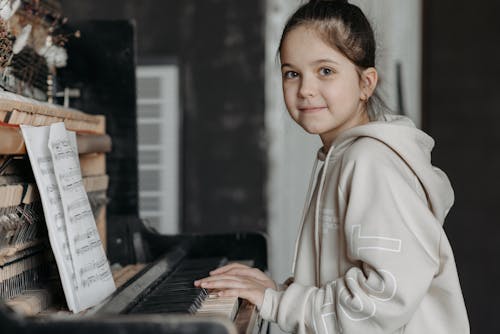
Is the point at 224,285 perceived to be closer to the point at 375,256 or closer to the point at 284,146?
the point at 375,256

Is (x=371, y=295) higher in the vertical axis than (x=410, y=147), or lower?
lower

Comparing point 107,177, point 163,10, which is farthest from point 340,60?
point 163,10

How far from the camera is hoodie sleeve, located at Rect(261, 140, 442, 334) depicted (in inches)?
58.5

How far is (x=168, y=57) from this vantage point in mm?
4605

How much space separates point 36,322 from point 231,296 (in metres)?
0.65

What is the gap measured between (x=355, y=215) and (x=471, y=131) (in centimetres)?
333

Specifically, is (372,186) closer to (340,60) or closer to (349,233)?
(349,233)

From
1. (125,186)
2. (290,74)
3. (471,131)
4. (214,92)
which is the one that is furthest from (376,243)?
(471,131)

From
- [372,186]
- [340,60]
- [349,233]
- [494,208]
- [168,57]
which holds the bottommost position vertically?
[494,208]

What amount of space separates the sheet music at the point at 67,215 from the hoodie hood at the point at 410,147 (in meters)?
0.63

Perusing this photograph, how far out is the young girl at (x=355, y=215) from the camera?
4.92ft

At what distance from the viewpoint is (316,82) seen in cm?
170

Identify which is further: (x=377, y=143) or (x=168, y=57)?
(x=168, y=57)

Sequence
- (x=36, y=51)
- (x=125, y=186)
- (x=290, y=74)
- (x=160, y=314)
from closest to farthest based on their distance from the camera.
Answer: (x=160, y=314), (x=290, y=74), (x=36, y=51), (x=125, y=186)
